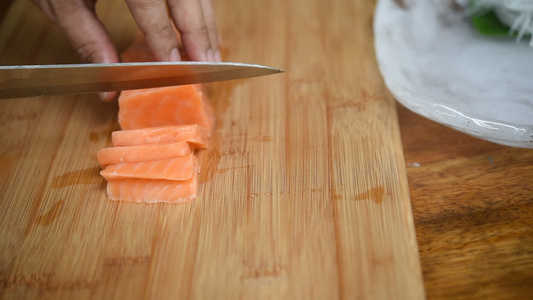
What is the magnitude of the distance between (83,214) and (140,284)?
1.60 ft

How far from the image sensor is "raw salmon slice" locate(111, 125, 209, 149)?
2363mm

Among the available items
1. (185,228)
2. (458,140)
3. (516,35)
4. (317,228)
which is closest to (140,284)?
(185,228)

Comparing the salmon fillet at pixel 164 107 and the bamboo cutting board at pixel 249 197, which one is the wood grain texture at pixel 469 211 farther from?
the salmon fillet at pixel 164 107

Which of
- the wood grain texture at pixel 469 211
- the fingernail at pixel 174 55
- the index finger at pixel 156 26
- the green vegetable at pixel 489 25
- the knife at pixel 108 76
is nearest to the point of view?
the wood grain texture at pixel 469 211

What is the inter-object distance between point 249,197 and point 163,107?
2.06 ft

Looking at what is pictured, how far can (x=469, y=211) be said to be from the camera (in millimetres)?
2148

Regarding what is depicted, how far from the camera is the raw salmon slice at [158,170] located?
2.24 metres

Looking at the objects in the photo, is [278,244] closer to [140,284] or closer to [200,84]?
[140,284]

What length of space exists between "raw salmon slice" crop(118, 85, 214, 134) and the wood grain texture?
1.02 metres

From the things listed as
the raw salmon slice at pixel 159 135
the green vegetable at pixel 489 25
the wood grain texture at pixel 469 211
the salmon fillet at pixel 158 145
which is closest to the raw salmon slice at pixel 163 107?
the salmon fillet at pixel 158 145

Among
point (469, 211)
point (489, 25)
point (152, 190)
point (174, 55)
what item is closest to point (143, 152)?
point (152, 190)

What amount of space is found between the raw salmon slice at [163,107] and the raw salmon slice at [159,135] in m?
0.11

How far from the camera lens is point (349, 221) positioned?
6.99 feet

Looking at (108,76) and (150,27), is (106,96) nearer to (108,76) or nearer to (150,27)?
(108,76)
